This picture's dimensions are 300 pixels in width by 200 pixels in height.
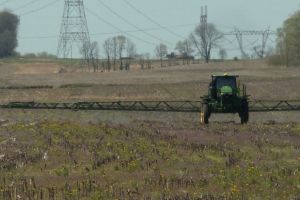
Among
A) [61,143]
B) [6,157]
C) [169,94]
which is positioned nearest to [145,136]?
[61,143]

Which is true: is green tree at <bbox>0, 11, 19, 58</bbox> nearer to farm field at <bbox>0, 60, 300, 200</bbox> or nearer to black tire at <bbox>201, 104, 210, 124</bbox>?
farm field at <bbox>0, 60, 300, 200</bbox>

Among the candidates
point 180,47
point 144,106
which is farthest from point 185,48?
point 144,106

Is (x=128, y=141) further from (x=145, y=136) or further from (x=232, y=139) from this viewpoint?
(x=232, y=139)

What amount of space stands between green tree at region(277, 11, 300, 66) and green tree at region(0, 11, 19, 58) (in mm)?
56887

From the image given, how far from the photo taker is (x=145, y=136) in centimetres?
2472

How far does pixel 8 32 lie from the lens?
468ft

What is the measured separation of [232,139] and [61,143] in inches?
215

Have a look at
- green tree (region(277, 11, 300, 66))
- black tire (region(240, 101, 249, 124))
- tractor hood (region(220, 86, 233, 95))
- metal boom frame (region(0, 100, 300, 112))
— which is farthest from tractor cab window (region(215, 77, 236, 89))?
green tree (region(277, 11, 300, 66))

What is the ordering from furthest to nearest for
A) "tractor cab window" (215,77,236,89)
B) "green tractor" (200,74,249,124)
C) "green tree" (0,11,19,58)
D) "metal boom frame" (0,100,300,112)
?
"green tree" (0,11,19,58), "metal boom frame" (0,100,300,112), "tractor cab window" (215,77,236,89), "green tractor" (200,74,249,124)

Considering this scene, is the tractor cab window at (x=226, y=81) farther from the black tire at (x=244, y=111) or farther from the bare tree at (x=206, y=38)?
the bare tree at (x=206, y=38)

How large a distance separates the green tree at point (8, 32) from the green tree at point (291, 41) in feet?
187

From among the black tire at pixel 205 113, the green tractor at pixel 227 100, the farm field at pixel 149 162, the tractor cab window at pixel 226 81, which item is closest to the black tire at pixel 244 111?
the green tractor at pixel 227 100

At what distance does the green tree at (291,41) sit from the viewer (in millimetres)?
106125

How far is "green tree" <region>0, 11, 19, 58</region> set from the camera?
470 ft
